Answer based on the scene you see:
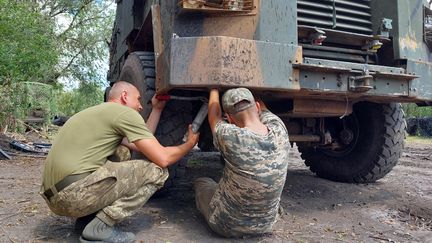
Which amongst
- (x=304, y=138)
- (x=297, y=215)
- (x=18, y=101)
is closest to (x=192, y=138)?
(x=297, y=215)

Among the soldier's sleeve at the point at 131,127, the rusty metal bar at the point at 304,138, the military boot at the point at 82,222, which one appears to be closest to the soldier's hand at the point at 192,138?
the soldier's sleeve at the point at 131,127

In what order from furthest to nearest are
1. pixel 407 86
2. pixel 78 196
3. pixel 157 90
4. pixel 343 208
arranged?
pixel 343 208 → pixel 407 86 → pixel 157 90 → pixel 78 196

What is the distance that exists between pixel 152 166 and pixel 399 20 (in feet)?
8.07

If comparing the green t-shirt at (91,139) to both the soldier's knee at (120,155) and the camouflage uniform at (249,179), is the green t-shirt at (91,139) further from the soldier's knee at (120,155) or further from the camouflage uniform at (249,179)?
the camouflage uniform at (249,179)

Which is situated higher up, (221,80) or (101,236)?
(221,80)

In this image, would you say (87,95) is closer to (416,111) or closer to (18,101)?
(18,101)

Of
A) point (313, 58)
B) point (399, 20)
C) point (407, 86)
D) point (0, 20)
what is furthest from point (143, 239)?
point (0, 20)

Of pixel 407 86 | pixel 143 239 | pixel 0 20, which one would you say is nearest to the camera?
pixel 143 239

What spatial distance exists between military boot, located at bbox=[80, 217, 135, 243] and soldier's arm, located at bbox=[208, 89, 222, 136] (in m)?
0.89

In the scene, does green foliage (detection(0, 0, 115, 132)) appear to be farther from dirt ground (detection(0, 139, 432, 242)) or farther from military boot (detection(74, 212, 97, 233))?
military boot (detection(74, 212, 97, 233))

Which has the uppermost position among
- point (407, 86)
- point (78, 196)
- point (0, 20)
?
point (0, 20)

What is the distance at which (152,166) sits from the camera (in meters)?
2.87

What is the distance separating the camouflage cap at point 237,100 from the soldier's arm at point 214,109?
13cm

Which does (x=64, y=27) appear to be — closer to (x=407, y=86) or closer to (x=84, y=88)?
(x=84, y=88)
